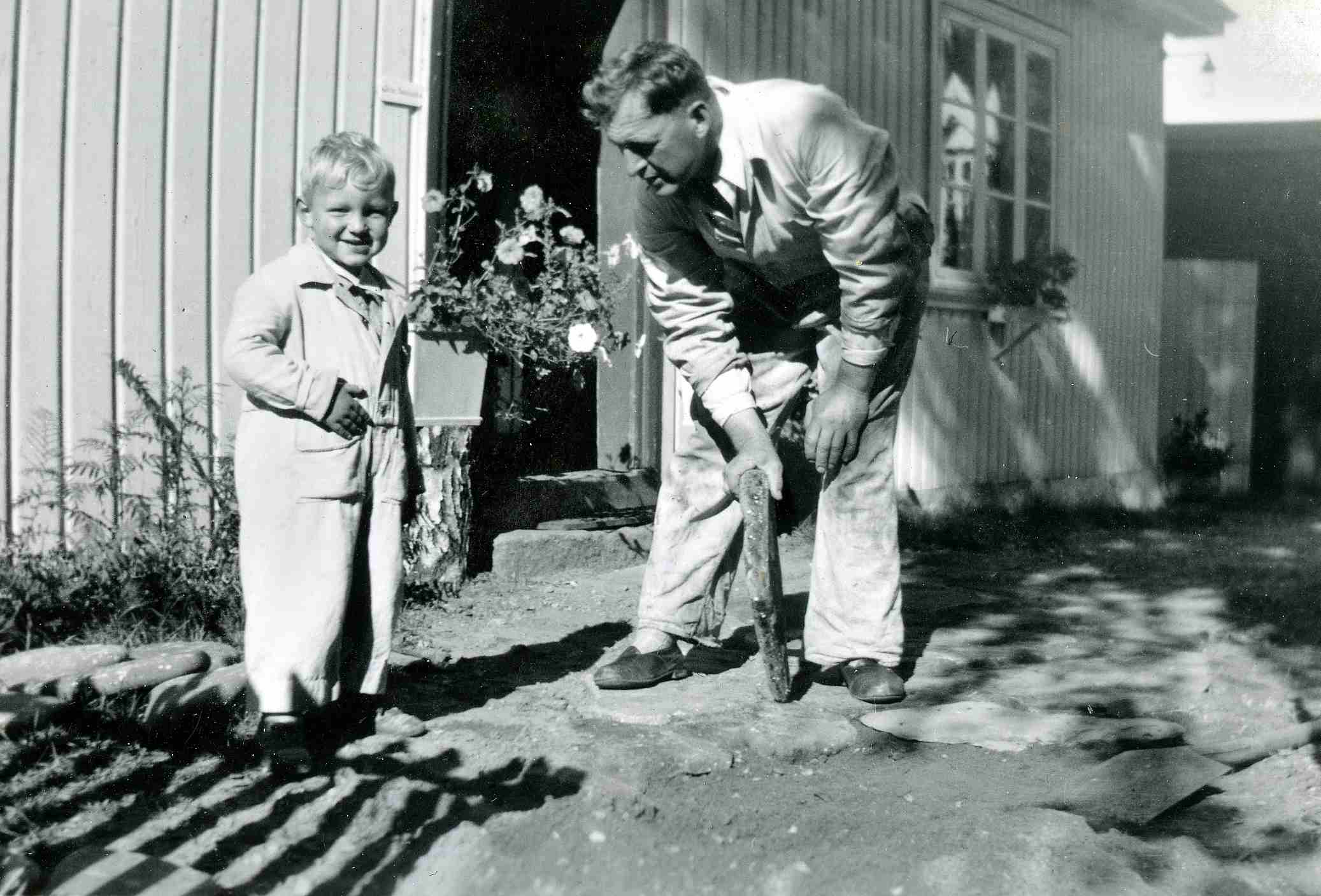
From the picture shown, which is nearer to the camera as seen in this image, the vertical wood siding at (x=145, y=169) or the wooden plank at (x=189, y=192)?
the vertical wood siding at (x=145, y=169)

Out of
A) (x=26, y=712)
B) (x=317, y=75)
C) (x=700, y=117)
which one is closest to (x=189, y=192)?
(x=317, y=75)

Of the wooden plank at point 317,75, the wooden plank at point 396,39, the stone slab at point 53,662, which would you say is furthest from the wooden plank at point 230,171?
the stone slab at point 53,662

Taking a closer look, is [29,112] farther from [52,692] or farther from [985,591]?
[985,591]

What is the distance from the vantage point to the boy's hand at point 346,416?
9.14 ft

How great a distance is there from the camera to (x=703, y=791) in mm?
2691

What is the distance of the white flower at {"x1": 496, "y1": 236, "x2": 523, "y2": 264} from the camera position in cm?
482

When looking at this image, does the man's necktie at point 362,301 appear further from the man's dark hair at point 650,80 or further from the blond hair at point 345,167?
the man's dark hair at point 650,80

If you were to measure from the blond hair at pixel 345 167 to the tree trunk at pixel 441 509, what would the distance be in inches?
78.8

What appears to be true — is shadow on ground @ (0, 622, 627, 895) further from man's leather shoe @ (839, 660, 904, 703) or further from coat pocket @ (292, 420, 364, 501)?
man's leather shoe @ (839, 660, 904, 703)

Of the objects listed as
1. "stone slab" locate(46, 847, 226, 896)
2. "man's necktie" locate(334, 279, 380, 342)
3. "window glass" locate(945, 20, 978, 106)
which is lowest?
"stone slab" locate(46, 847, 226, 896)

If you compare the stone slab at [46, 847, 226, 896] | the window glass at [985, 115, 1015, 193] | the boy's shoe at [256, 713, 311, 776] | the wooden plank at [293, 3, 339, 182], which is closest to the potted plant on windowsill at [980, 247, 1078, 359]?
the window glass at [985, 115, 1015, 193]

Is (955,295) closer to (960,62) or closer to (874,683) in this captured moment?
(960,62)

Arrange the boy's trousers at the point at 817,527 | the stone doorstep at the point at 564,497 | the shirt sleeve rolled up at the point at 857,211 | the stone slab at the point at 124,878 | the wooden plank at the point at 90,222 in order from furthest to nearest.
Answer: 1. the stone doorstep at the point at 564,497
2. the wooden plank at the point at 90,222
3. the boy's trousers at the point at 817,527
4. the shirt sleeve rolled up at the point at 857,211
5. the stone slab at the point at 124,878

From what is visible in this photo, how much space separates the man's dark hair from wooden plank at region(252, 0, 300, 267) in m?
2.04
